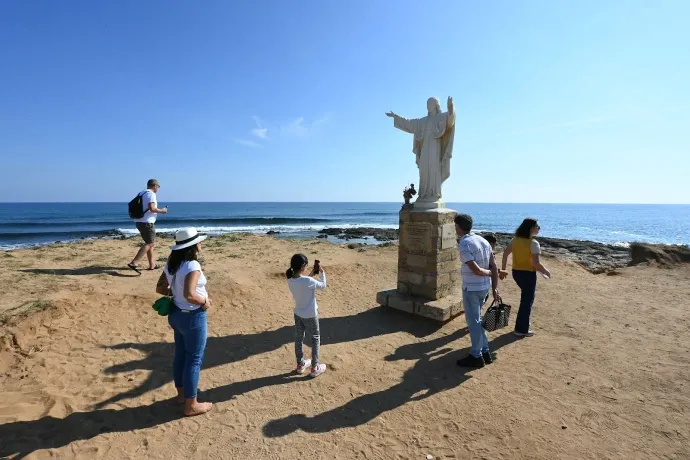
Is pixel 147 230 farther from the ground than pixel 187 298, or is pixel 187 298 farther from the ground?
pixel 147 230

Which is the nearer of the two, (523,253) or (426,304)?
(523,253)

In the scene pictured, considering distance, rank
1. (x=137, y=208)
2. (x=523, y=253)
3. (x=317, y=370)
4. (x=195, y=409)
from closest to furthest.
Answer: (x=195, y=409), (x=317, y=370), (x=523, y=253), (x=137, y=208)

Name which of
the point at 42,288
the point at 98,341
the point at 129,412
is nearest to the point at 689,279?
the point at 129,412

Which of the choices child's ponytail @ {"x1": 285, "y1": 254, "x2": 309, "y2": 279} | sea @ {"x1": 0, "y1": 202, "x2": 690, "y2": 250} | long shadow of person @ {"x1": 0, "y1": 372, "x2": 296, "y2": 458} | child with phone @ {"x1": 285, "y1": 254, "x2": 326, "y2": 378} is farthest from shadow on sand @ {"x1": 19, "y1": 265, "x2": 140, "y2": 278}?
sea @ {"x1": 0, "y1": 202, "x2": 690, "y2": 250}

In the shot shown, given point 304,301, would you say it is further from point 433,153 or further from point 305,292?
point 433,153

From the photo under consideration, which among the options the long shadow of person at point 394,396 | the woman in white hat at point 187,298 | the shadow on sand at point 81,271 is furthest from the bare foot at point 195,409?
the shadow on sand at point 81,271

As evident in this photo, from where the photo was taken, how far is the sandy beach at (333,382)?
124 inches

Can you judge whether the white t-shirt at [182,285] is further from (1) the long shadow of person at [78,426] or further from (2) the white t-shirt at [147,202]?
(2) the white t-shirt at [147,202]

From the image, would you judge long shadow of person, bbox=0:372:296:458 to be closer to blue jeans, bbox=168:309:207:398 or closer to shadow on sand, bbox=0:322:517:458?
shadow on sand, bbox=0:322:517:458

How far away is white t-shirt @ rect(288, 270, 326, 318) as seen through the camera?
12.8ft

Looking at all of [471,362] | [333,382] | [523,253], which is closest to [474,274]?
[471,362]

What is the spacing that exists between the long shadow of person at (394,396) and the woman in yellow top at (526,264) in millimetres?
873

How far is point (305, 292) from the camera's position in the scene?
397cm

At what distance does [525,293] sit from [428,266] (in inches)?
65.5
